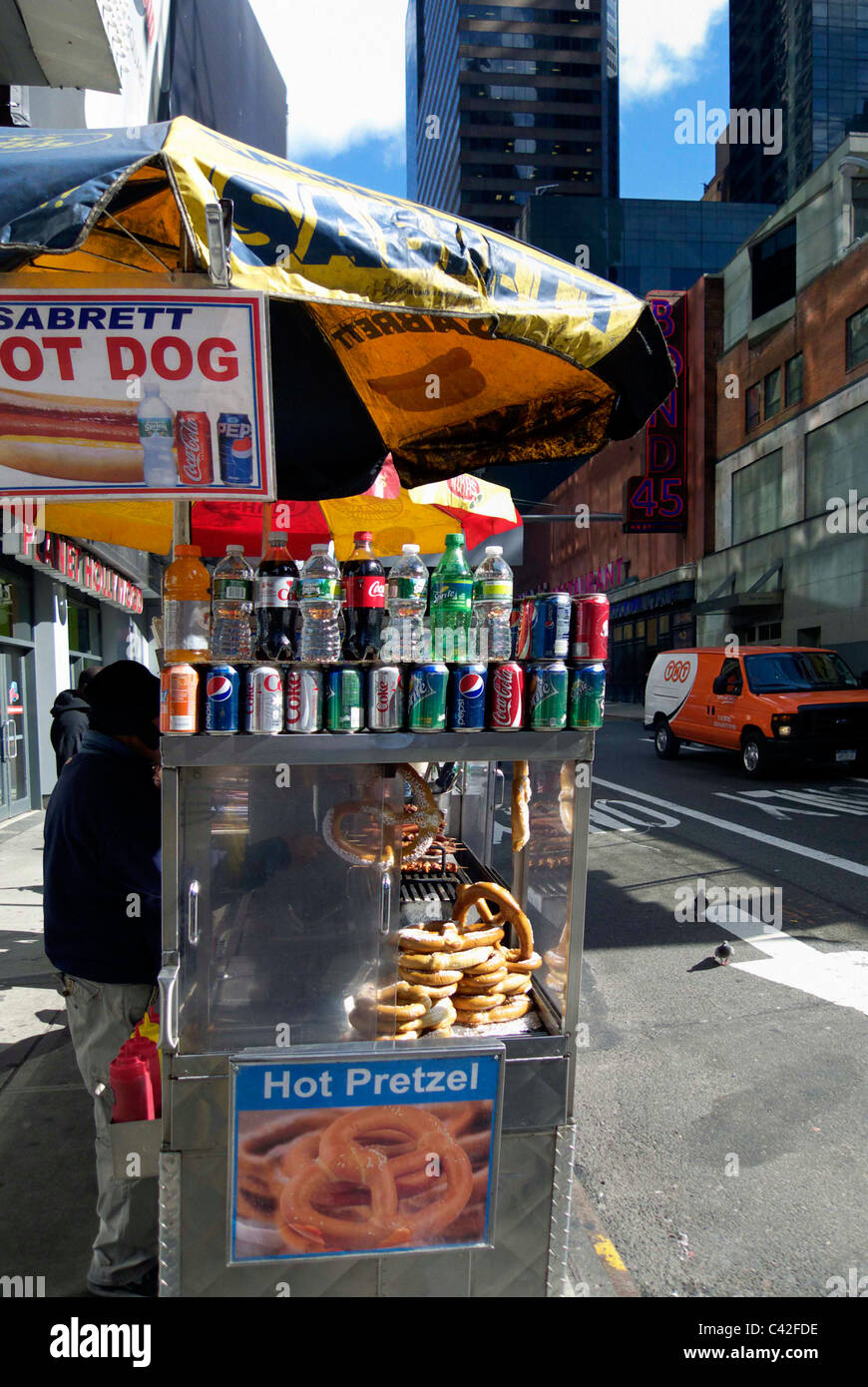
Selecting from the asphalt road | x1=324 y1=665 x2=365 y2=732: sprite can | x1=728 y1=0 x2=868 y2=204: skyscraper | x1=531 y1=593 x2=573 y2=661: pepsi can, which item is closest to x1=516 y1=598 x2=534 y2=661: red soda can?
x1=531 y1=593 x2=573 y2=661: pepsi can

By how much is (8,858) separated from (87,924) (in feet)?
22.1

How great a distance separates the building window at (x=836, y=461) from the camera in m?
22.0

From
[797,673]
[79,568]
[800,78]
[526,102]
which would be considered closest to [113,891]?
[79,568]

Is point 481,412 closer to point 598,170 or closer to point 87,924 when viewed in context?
point 87,924

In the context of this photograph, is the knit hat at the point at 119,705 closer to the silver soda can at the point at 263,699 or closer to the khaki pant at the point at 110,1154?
the silver soda can at the point at 263,699

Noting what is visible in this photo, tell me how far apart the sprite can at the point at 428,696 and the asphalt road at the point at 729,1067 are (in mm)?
2162

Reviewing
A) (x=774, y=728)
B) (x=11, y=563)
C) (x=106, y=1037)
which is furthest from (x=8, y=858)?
(x=774, y=728)

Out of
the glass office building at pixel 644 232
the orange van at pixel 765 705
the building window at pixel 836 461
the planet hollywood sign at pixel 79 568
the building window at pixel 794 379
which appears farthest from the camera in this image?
the glass office building at pixel 644 232

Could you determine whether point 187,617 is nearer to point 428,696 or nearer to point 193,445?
point 193,445

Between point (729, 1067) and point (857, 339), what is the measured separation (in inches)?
935

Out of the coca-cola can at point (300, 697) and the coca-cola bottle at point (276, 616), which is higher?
the coca-cola bottle at point (276, 616)

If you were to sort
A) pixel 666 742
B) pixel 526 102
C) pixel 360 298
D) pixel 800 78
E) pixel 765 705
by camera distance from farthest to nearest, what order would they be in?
pixel 526 102 → pixel 800 78 → pixel 666 742 → pixel 765 705 → pixel 360 298

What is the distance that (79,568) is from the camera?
34.2ft

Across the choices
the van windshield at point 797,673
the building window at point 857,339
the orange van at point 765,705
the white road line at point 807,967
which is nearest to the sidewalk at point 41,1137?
the white road line at point 807,967
